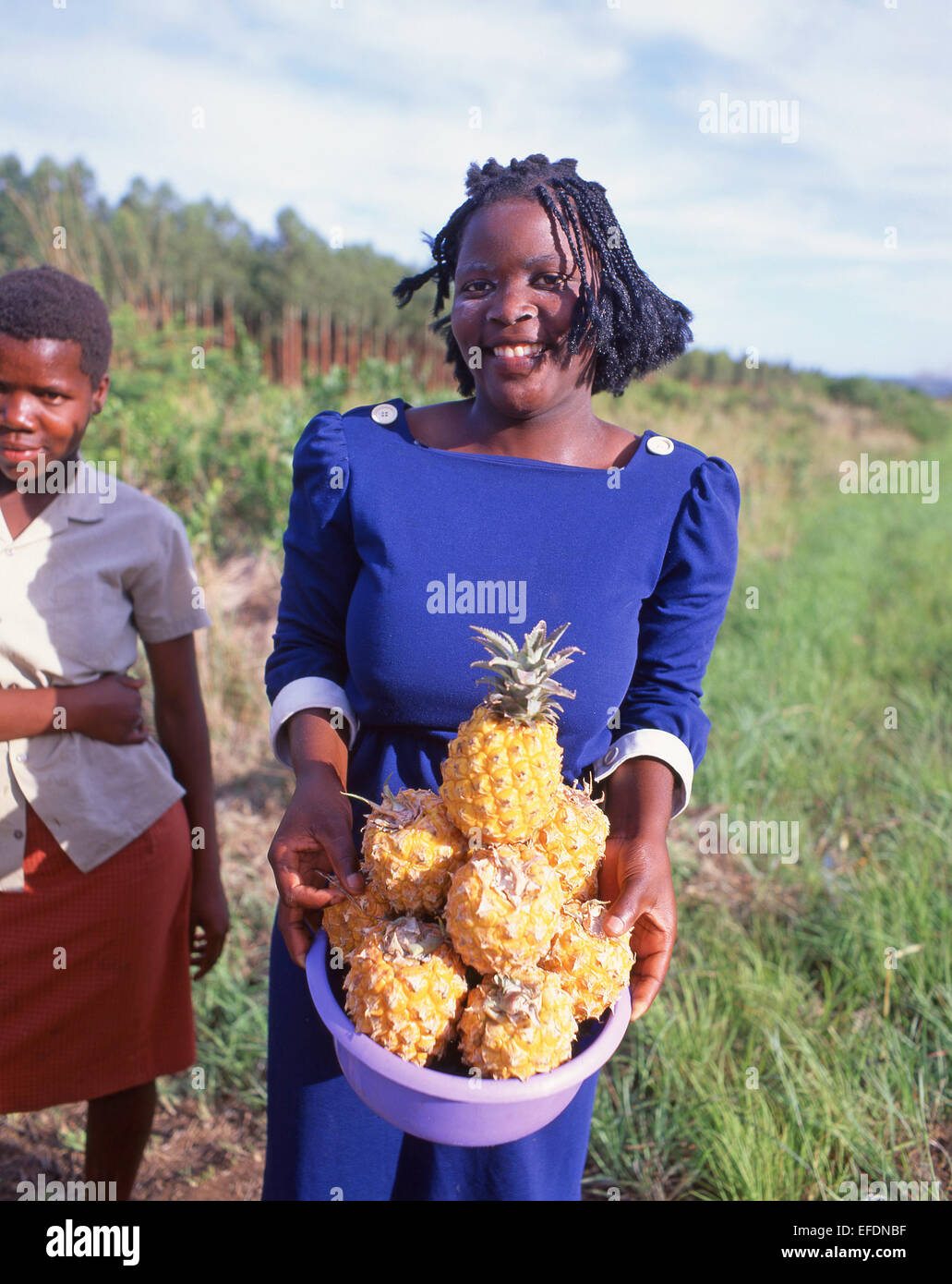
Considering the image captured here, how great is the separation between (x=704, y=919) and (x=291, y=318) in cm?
917

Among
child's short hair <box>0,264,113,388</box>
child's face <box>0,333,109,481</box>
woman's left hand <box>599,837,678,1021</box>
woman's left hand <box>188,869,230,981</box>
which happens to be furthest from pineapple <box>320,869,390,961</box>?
child's short hair <box>0,264,113,388</box>

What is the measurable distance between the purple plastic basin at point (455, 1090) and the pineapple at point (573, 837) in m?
0.22

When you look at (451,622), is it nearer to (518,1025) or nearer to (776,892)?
(518,1025)

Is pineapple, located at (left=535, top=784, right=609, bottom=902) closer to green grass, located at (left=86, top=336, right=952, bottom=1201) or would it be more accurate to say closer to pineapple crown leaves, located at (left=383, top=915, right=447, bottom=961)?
pineapple crown leaves, located at (left=383, top=915, right=447, bottom=961)

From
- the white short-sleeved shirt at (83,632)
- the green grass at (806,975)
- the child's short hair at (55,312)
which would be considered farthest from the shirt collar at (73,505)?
the green grass at (806,975)

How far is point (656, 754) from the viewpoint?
174 centimetres

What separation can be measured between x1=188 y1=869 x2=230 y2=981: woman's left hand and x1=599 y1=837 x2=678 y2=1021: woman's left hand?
1.24 meters

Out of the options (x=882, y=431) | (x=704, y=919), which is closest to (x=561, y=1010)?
(x=704, y=919)

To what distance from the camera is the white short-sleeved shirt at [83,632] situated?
208cm

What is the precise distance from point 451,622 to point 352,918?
0.56 metres

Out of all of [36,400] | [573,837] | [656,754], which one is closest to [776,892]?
[656,754]

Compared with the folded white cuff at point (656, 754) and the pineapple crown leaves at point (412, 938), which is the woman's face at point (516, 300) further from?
the pineapple crown leaves at point (412, 938)

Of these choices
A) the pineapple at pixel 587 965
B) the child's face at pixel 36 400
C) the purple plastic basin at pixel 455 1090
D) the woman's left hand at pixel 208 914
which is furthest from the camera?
the woman's left hand at pixel 208 914

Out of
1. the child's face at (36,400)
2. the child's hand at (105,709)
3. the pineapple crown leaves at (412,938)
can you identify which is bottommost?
the pineapple crown leaves at (412,938)
